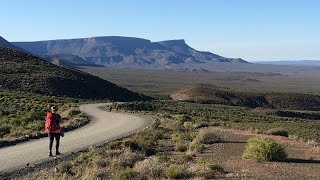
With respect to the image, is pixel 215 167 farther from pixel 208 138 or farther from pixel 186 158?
pixel 208 138

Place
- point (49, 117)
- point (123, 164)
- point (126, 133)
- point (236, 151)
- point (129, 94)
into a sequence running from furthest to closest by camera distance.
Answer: point (129, 94)
point (126, 133)
point (236, 151)
point (49, 117)
point (123, 164)

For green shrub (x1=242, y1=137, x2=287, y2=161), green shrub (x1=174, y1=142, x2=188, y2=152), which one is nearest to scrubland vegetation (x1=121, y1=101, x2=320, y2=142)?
green shrub (x1=174, y1=142, x2=188, y2=152)

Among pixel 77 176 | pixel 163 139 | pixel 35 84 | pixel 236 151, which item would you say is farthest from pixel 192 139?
pixel 35 84

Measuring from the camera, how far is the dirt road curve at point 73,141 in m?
19.2

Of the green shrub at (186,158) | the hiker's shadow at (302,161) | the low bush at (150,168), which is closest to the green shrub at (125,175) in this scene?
the low bush at (150,168)

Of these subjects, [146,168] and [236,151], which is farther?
[236,151]

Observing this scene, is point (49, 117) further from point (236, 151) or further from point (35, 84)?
point (35, 84)

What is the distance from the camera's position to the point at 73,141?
25.2 meters

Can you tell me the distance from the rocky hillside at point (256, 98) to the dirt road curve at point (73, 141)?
229 feet

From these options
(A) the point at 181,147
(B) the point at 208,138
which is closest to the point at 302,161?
(A) the point at 181,147

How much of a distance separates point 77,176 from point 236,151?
26.2ft

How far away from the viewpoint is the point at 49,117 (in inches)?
782

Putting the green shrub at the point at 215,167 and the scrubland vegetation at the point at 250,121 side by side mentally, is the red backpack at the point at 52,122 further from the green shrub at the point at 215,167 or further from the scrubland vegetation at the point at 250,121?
the scrubland vegetation at the point at 250,121

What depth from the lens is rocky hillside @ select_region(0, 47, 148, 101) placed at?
3258 inches
